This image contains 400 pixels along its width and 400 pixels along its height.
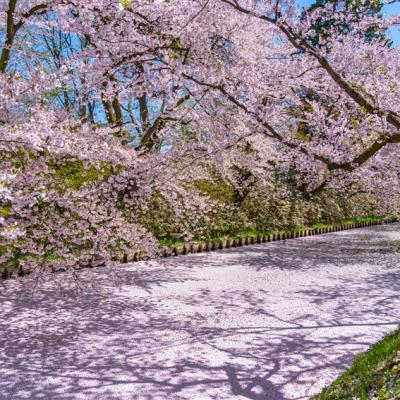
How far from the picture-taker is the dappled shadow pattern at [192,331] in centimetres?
435

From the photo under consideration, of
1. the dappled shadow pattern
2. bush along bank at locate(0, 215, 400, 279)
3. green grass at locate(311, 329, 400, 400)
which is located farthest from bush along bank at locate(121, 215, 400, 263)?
green grass at locate(311, 329, 400, 400)

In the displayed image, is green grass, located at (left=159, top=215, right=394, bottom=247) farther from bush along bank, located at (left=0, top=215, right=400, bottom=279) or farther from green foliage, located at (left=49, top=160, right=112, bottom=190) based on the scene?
green foliage, located at (left=49, top=160, right=112, bottom=190)

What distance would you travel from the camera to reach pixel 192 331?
5918 mm

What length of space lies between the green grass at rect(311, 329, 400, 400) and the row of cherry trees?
2940mm

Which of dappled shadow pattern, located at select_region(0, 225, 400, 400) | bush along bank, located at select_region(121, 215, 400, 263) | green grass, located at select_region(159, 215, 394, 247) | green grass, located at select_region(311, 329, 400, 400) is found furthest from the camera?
green grass, located at select_region(159, 215, 394, 247)

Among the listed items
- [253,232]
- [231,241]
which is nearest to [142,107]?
[231,241]

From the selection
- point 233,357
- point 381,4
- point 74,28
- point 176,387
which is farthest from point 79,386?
point 74,28

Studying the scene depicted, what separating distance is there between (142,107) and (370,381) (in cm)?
1188

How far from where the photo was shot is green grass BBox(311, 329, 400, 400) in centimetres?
320

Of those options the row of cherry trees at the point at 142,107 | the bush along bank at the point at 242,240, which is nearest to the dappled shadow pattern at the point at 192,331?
the row of cherry trees at the point at 142,107

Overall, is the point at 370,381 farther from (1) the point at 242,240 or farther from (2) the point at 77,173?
(1) the point at 242,240

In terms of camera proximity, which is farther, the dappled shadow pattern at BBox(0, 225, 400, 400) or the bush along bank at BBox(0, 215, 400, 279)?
the bush along bank at BBox(0, 215, 400, 279)

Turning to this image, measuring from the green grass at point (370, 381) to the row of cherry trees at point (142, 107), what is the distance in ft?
9.65

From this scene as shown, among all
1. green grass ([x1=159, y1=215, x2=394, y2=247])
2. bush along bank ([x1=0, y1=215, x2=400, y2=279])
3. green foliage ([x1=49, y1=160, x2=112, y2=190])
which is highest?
green foliage ([x1=49, y1=160, x2=112, y2=190])
